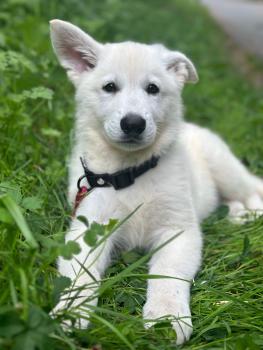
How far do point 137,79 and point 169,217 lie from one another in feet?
2.69

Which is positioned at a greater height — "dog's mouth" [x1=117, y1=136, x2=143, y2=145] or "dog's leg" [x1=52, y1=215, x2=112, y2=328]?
"dog's mouth" [x1=117, y1=136, x2=143, y2=145]

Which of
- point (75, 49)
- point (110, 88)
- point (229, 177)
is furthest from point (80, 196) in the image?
point (229, 177)

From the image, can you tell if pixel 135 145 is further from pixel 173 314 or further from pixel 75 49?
pixel 173 314

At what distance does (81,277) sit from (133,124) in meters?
0.85

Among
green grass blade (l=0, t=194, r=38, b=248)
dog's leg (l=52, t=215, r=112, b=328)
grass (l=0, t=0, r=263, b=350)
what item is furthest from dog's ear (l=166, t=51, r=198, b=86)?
green grass blade (l=0, t=194, r=38, b=248)

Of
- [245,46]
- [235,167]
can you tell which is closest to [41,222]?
[235,167]

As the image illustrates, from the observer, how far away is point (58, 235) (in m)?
2.60

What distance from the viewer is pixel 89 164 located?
11.2ft

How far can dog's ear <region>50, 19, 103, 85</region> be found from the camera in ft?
11.1

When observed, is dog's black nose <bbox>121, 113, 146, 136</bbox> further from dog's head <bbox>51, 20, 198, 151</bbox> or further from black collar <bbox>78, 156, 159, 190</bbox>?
black collar <bbox>78, 156, 159, 190</bbox>

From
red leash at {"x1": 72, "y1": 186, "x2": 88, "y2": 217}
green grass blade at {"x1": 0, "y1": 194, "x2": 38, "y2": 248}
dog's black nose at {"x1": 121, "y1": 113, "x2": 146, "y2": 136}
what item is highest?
dog's black nose at {"x1": 121, "y1": 113, "x2": 146, "y2": 136}

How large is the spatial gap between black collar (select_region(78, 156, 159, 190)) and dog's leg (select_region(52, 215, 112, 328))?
0.30 metres

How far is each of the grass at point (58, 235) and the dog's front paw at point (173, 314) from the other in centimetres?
5

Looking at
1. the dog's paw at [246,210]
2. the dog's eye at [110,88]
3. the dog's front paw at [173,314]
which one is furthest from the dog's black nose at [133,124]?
the dog's paw at [246,210]
